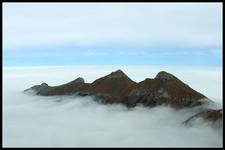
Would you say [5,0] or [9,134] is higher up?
[5,0]

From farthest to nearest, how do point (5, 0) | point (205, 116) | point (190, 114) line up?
point (190, 114) < point (205, 116) < point (5, 0)

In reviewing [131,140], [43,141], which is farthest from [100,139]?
[43,141]

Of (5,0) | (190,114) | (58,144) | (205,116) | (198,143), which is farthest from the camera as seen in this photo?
(190,114)

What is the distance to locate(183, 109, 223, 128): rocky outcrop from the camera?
540 ft

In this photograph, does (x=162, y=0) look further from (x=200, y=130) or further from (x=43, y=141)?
(x=43, y=141)

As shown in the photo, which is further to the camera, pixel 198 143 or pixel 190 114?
pixel 190 114

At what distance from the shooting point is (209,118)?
6732 inches

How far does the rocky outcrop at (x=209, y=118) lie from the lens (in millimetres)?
164550

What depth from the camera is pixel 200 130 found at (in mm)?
169625

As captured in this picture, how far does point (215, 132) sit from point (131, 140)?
4008cm

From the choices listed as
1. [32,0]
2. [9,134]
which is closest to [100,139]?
[9,134]

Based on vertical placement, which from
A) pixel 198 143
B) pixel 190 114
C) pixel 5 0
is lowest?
pixel 198 143

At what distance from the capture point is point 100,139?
626ft

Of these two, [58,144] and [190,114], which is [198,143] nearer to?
[190,114]
